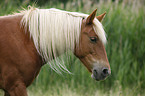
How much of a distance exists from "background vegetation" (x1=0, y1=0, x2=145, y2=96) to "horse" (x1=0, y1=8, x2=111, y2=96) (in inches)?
69.5

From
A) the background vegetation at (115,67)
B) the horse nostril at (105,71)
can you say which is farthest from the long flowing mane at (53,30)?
the background vegetation at (115,67)

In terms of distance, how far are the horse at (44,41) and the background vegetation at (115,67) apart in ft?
5.79

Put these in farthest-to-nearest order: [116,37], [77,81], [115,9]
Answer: [115,9] < [116,37] < [77,81]

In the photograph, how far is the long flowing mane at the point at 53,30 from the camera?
2.53m

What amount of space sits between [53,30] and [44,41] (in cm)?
18

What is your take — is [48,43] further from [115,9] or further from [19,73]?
[115,9]

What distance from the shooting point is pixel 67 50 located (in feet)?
8.94

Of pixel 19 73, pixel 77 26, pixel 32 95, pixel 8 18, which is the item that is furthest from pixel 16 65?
pixel 32 95

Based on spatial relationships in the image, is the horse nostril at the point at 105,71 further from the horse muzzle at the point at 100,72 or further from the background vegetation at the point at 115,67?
the background vegetation at the point at 115,67

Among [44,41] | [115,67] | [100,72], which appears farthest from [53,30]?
[115,67]

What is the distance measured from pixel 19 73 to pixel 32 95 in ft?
7.01

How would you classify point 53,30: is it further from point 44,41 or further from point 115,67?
point 115,67

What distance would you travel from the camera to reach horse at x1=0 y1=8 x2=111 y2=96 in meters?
2.36

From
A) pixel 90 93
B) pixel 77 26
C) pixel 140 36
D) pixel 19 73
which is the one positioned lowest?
pixel 90 93
